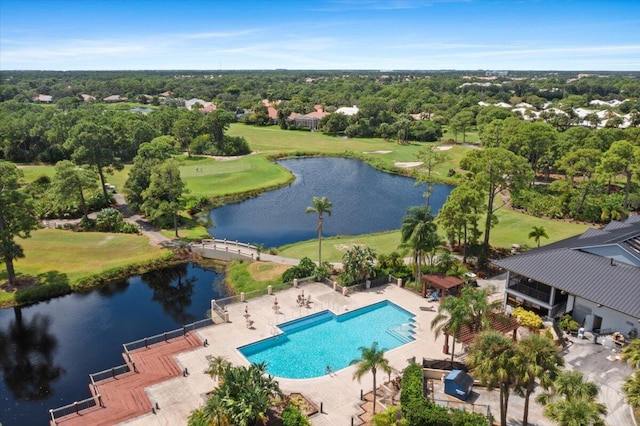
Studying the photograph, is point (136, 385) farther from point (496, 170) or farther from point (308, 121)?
point (308, 121)

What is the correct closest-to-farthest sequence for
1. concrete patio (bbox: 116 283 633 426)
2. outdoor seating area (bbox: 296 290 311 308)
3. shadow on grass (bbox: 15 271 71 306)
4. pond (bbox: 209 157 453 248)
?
concrete patio (bbox: 116 283 633 426) < outdoor seating area (bbox: 296 290 311 308) < shadow on grass (bbox: 15 271 71 306) < pond (bbox: 209 157 453 248)

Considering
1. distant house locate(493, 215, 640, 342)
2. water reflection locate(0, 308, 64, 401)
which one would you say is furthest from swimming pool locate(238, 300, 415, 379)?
water reflection locate(0, 308, 64, 401)

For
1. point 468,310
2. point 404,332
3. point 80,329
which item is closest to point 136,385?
point 80,329

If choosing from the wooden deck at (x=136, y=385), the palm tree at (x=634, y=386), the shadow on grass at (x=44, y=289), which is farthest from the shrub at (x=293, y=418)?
the shadow on grass at (x=44, y=289)

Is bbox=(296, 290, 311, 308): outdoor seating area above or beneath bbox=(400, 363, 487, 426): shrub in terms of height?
beneath

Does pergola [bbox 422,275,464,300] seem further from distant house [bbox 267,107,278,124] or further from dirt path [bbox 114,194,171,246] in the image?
distant house [bbox 267,107,278,124]

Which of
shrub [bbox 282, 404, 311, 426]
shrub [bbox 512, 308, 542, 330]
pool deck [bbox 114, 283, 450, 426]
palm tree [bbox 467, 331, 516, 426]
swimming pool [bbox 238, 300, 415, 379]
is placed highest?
palm tree [bbox 467, 331, 516, 426]

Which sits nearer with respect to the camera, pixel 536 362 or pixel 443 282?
pixel 536 362

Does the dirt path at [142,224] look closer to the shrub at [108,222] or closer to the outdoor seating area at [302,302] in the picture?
the shrub at [108,222]
